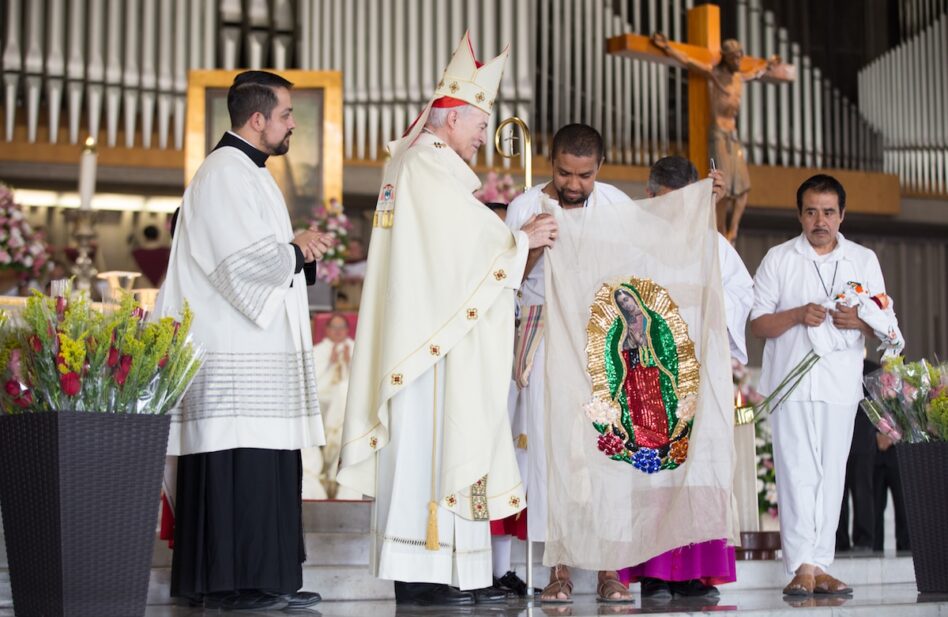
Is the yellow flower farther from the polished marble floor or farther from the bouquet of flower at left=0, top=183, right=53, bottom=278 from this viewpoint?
the bouquet of flower at left=0, top=183, right=53, bottom=278

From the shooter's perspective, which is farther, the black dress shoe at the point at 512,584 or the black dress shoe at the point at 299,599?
the black dress shoe at the point at 512,584

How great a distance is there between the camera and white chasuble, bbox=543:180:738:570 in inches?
193

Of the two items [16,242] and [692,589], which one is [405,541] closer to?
[692,589]

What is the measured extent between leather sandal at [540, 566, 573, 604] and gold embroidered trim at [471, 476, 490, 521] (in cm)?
47

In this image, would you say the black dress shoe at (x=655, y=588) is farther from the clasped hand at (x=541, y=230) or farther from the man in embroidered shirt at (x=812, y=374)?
the clasped hand at (x=541, y=230)

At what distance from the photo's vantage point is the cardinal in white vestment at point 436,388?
4672 millimetres

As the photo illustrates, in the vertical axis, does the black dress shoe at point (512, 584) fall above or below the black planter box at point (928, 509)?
below

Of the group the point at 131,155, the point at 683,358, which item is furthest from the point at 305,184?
the point at 683,358

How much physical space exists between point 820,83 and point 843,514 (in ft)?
15.8

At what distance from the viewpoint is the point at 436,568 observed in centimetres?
465

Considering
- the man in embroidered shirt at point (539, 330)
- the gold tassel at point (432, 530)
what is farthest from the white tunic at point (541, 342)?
the gold tassel at point (432, 530)

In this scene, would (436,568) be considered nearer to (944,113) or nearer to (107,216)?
(107,216)

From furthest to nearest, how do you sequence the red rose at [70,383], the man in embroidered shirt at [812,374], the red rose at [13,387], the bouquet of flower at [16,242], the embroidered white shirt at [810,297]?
the bouquet of flower at [16,242]
the embroidered white shirt at [810,297]
the man in embroidered shirt at [812,374]
the red rose at [13,387]
the red rose at [70,383]

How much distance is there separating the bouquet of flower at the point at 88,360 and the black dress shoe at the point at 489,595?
4.39ft
